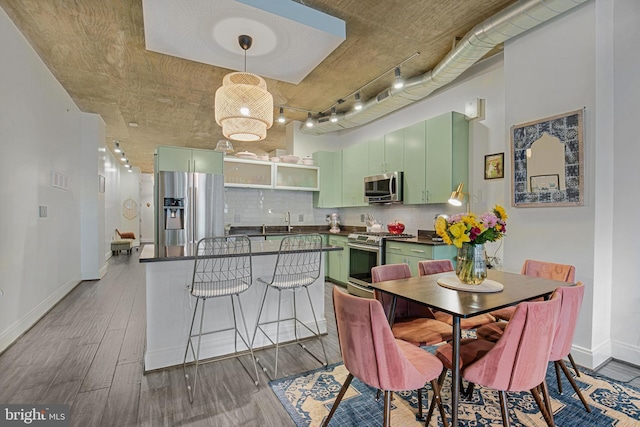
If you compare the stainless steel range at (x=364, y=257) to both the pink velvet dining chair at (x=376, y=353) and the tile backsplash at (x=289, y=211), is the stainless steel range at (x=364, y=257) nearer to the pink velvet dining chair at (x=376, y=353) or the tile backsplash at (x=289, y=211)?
the tile backsplash at (x=289, y=211)

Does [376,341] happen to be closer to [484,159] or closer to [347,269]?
[484,159]

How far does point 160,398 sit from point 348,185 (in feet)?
13.5

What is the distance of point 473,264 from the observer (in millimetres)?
1926

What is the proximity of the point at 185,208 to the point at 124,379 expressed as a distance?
2507 millimetres

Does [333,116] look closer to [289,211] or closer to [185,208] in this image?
[289,211]

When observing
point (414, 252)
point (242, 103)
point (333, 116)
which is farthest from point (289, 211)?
point (242, 103)

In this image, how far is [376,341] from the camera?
1393mm

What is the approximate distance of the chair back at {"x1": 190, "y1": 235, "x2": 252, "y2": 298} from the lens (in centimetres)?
232

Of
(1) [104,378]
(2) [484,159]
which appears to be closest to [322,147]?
(2) [484,159]

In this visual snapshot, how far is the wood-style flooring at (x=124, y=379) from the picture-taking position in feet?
6.12

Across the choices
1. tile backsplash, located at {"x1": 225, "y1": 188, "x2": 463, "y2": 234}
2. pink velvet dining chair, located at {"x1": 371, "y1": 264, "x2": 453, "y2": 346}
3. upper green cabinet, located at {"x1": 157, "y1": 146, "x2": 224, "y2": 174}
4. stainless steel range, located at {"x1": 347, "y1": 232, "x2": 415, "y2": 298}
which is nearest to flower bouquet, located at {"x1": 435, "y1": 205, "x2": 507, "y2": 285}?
pink velvet dining chair, located at {"x1": 371, "y1": 264, "x2": 453, "y2": 346}

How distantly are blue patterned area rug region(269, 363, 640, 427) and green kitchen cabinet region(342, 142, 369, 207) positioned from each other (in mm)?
3235

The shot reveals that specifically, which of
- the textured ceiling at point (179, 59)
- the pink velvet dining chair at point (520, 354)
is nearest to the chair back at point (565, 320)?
the pink velvet dining chair at point (520, 354)

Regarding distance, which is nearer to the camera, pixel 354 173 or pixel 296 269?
pixel 296 269
